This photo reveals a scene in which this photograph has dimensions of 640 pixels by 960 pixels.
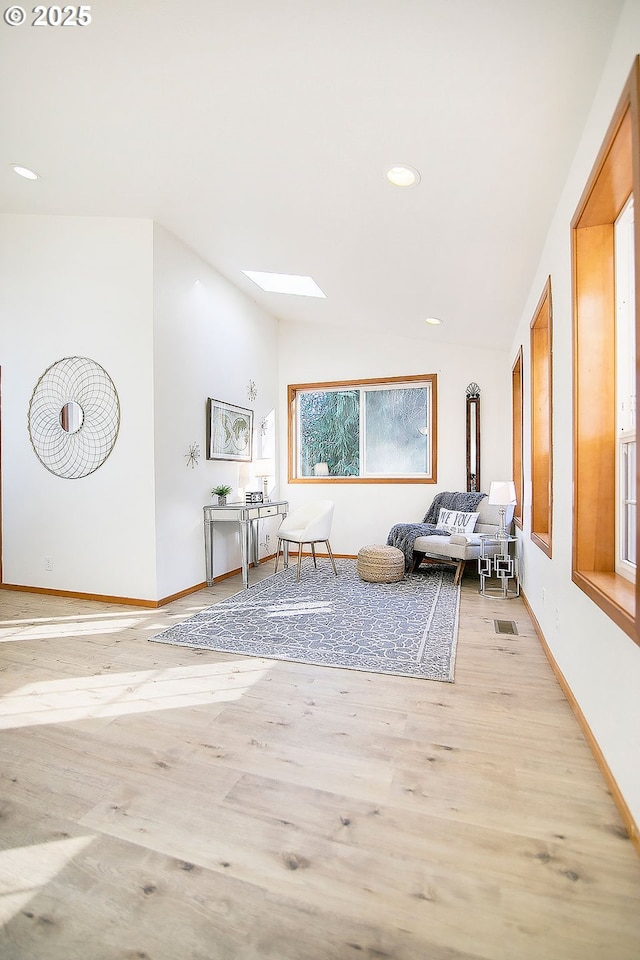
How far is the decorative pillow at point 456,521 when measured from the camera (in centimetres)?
502

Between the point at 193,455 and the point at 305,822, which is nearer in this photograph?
the point at 305,822

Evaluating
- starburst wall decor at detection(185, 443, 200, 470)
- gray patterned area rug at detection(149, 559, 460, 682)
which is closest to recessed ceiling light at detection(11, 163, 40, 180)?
starburst wall decor at detection(185, 443, 200, 470)

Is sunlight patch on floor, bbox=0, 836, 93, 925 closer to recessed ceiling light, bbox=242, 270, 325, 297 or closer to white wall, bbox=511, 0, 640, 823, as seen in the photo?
white wall, bbox=511, 0, 640, 823

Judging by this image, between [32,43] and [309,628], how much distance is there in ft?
11.4

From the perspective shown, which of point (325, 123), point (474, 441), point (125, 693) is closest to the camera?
point (325, 123)

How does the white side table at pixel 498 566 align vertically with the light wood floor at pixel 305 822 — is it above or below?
above

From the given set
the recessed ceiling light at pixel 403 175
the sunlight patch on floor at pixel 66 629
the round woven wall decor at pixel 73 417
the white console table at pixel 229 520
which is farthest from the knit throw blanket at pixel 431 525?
the recessed ceiling light at pixel 403 175

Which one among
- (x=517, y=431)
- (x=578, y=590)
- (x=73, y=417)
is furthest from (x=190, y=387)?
(x=578, y=590)

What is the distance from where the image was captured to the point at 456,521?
5.16 m

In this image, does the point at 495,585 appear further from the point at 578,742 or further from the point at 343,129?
the point at 343,129

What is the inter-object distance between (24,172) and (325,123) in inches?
95.3

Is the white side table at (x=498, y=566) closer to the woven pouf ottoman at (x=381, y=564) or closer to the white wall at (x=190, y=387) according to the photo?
the woven pouf ottoman at (x=381, y=564)

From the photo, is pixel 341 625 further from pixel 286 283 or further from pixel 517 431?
pixel 286 283

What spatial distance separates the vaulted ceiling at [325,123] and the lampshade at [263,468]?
2.48 metres
